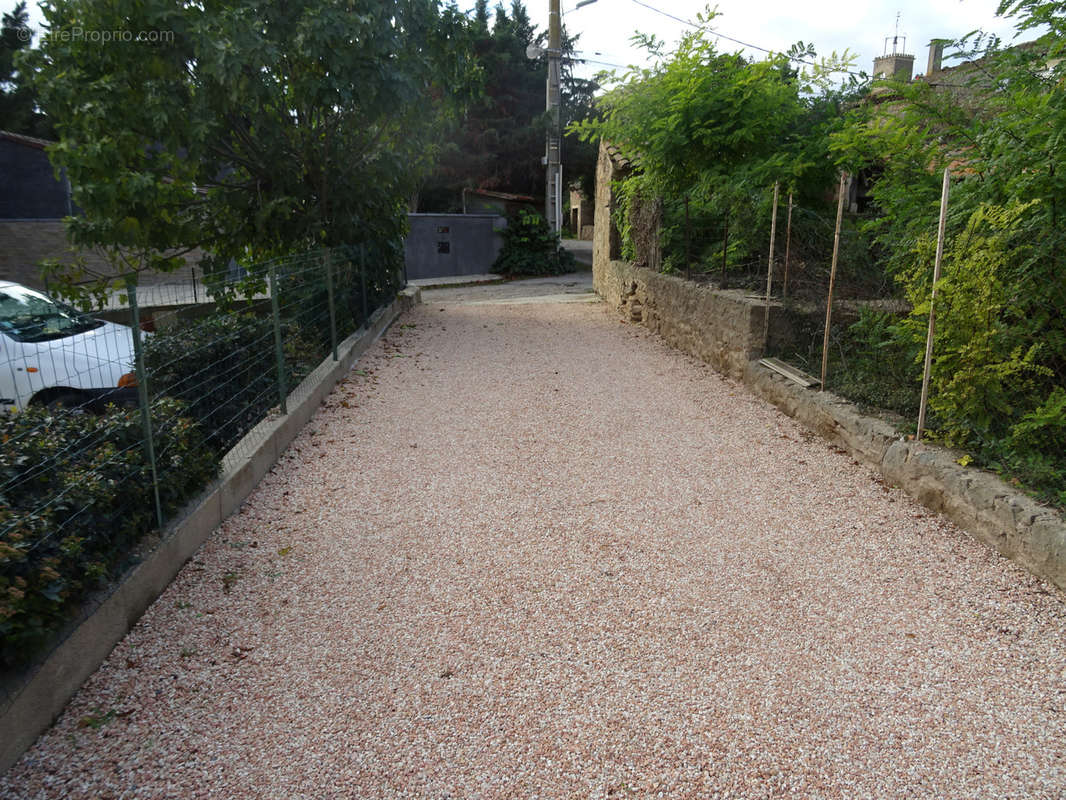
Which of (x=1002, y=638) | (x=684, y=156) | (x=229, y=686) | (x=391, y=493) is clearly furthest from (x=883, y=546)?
(x=684, y=156)

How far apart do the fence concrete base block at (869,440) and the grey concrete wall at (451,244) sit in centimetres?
1509

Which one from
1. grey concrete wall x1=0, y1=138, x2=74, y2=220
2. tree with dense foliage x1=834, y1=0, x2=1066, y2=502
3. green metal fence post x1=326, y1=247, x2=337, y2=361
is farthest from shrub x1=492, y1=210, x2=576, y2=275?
tree with dense foliage x1=834, y1=0, x2=1066, y2=502

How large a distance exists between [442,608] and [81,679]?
1498 mm

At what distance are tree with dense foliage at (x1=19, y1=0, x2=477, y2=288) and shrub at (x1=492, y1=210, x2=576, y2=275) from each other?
14839mm

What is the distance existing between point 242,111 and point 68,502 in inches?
322

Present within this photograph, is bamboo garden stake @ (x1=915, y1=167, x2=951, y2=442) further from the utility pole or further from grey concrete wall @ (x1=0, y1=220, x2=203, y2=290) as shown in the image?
grey concrete wall @ (x1=0, y1=220, x2=203, y2=290)

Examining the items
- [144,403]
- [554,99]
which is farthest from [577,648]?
[554,99]

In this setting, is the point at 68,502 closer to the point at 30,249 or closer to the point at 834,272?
the point at 834,272

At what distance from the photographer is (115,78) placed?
8.78 meters

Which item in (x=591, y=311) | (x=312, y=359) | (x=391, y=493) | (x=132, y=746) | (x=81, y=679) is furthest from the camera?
(x=591, y=311)

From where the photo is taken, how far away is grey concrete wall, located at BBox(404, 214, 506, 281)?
2494cm

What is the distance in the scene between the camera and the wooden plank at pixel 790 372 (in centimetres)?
660

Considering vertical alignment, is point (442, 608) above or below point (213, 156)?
below

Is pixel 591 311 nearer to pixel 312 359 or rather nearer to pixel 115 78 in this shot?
pixel 312 359
